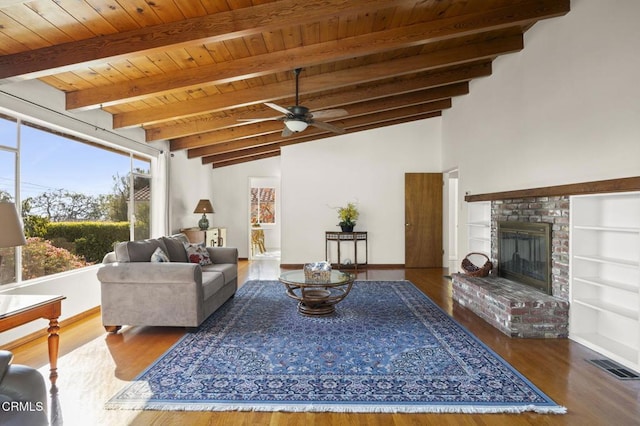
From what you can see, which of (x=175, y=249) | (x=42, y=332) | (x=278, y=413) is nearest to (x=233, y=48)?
Result: (x=175, y=249)

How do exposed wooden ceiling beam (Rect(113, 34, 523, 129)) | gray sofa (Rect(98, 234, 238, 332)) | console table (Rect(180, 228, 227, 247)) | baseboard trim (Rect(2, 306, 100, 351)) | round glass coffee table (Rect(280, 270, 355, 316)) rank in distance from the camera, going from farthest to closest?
1. console table (Rect(180, 228, 227, 247))
2. exposed wooden ceiling beam (Rect(113, 34, 523, 129))
3. round glass coffee table (Rect(280, 270, 355, 316))
4. gray sofa (Rect(98, 234, 238, 332))
5. baseboard trim (Rect(2, 306, 100, 351))

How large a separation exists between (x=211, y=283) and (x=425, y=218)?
4.94 m

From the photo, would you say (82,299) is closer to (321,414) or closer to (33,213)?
(33,213)

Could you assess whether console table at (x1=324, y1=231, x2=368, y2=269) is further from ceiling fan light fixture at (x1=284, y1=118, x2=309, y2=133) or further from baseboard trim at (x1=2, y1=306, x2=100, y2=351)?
baseboard trim at (x1=2, y1=306, x2=100, y2=351)

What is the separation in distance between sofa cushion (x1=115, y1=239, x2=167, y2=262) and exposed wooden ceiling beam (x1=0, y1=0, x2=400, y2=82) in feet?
5.71

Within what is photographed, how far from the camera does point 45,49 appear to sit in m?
2.83

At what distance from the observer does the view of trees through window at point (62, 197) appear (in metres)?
3.35

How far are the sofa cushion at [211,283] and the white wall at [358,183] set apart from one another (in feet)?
11.3

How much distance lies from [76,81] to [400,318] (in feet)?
13.7

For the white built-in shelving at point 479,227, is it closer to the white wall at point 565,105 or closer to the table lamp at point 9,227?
the white wall at point 565,105

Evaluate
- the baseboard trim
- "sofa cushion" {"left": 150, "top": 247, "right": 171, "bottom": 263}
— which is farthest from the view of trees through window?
"sofa cushion" {"left": 150, "top": 247, "right": 171, "bottom": 263}

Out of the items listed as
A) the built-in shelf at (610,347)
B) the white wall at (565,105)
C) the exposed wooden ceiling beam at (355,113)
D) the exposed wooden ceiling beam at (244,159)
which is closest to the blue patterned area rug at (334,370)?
the built-in shelf at (610,347)

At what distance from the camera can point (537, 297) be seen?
3.46 m

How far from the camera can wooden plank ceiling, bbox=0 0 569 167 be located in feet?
8.79
